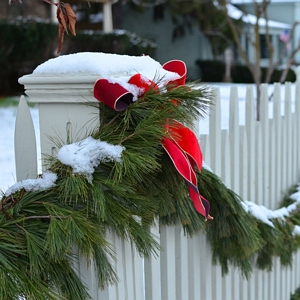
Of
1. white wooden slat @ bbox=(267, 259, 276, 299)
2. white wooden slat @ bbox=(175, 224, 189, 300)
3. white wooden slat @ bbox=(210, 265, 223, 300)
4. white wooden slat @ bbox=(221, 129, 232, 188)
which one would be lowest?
white wooden slat @ bbox=(267, 259, 276, 299)

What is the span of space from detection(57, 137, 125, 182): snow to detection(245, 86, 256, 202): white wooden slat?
1.46m

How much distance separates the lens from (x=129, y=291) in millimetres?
1672

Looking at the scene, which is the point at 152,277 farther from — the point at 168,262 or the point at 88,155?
the point at 88,155

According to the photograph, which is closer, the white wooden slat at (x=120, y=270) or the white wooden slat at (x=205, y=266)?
the white wooden slat at (x=120, y=270)

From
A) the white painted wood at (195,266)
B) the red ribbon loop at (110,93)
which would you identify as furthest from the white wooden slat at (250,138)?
the red ribbon loop at (110,93)

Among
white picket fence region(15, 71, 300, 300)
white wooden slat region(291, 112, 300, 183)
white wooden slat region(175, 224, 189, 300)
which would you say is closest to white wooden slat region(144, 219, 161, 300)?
white picket fence region(15, 71, 300, 300)

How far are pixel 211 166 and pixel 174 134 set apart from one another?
36.1 inches

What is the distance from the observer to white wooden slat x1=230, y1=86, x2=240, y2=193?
2486mm

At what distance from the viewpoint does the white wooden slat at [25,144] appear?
157 cm

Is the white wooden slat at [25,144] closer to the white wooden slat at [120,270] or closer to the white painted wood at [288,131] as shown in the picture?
the white wooden slat at [120,270]

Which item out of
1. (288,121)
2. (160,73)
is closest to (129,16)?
(288,121)

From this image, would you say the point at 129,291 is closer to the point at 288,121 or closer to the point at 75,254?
the point at 75,254

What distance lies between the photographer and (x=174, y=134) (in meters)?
1.46

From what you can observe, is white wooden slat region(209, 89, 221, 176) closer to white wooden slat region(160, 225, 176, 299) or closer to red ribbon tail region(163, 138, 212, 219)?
white wooden slat region(160, 225, 176, 299)
